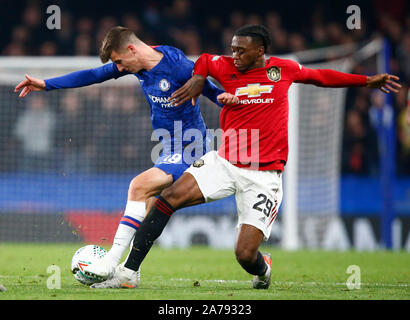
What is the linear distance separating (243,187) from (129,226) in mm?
965

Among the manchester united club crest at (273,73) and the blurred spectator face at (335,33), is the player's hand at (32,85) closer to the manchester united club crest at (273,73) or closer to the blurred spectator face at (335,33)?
the manchester united club crest at (273,73)

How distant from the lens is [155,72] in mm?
6109

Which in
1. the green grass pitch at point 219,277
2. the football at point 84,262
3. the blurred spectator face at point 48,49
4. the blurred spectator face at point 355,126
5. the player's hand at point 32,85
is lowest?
the green grass pitch at point 219,277

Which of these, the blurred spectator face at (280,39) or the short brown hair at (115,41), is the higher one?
the blurred spectator face at (280,39)

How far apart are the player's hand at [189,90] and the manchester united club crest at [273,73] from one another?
0.54 metres

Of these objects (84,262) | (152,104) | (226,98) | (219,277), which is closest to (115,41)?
(152,104)

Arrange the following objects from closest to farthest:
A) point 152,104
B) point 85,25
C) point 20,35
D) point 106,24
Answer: point 152,104
point 20,35
point 85,25
point 106,24

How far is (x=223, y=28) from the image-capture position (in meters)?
16.5

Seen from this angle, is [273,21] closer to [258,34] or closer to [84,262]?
[258,34]

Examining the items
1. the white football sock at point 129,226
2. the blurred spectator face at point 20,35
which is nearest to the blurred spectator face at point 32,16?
the blurred spectator face at point 20,35

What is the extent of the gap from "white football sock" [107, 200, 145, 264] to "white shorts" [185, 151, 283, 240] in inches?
20.0

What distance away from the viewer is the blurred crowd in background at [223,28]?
14.4m

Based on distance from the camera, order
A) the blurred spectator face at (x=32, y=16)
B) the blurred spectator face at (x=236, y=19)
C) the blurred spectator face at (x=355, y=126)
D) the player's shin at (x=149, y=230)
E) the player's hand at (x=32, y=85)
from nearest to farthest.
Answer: the player's shin at (x=149, y=230) < the player's hand at (x=32, y=85) < the blurred spectator face at (x=355, y=126) < the blurred spectator face at (x=32, y=16) < the blurred spectator face at (x=236, y=19)

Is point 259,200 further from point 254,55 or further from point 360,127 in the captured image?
point 360,127
